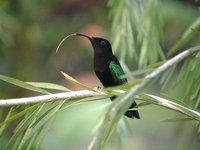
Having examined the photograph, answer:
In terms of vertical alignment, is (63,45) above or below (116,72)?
below

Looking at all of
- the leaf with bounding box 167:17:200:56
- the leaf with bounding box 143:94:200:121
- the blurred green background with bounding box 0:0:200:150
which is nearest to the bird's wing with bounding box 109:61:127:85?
the leaf with bounding box 167:17:200:56

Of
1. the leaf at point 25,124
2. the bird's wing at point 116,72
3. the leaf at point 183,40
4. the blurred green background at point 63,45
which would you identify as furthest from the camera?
the blurred green background at point 63,45

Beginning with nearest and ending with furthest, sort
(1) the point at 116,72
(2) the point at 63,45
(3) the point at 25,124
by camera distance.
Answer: (3) the point at 25,124 < (1) the point at 116,72 < (2) the point at 63,45

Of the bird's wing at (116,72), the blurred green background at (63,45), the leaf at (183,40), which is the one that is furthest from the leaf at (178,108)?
the blurred green background at (63,45)

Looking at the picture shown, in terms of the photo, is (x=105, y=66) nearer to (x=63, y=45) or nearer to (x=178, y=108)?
(x=178, y=108)

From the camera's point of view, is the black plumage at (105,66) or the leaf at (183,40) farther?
the black plumage at (105,66)

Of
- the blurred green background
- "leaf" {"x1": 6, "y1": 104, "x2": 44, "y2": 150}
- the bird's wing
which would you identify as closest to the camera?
"leaf" {"x1": 6, "y1": 104, "x2": 44, "y2": 150}

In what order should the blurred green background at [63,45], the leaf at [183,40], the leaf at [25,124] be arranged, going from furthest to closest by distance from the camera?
the blurred green background at [63,45] → the leaf at [183,40] → the leaf at [25,124]

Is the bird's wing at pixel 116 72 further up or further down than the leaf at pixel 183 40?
further down

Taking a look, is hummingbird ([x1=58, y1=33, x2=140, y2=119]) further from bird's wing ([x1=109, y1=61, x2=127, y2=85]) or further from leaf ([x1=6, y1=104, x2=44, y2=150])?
leaf ([x1=6, y1=104, x2=44, y2=150])

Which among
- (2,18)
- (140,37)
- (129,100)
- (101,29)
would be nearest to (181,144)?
(140,37)

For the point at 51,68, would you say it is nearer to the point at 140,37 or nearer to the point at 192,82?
the point at 140,37

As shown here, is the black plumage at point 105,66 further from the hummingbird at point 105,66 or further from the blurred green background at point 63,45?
the blurred green background at point 63,45

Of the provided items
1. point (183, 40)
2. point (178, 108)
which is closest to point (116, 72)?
point (183, 40)
